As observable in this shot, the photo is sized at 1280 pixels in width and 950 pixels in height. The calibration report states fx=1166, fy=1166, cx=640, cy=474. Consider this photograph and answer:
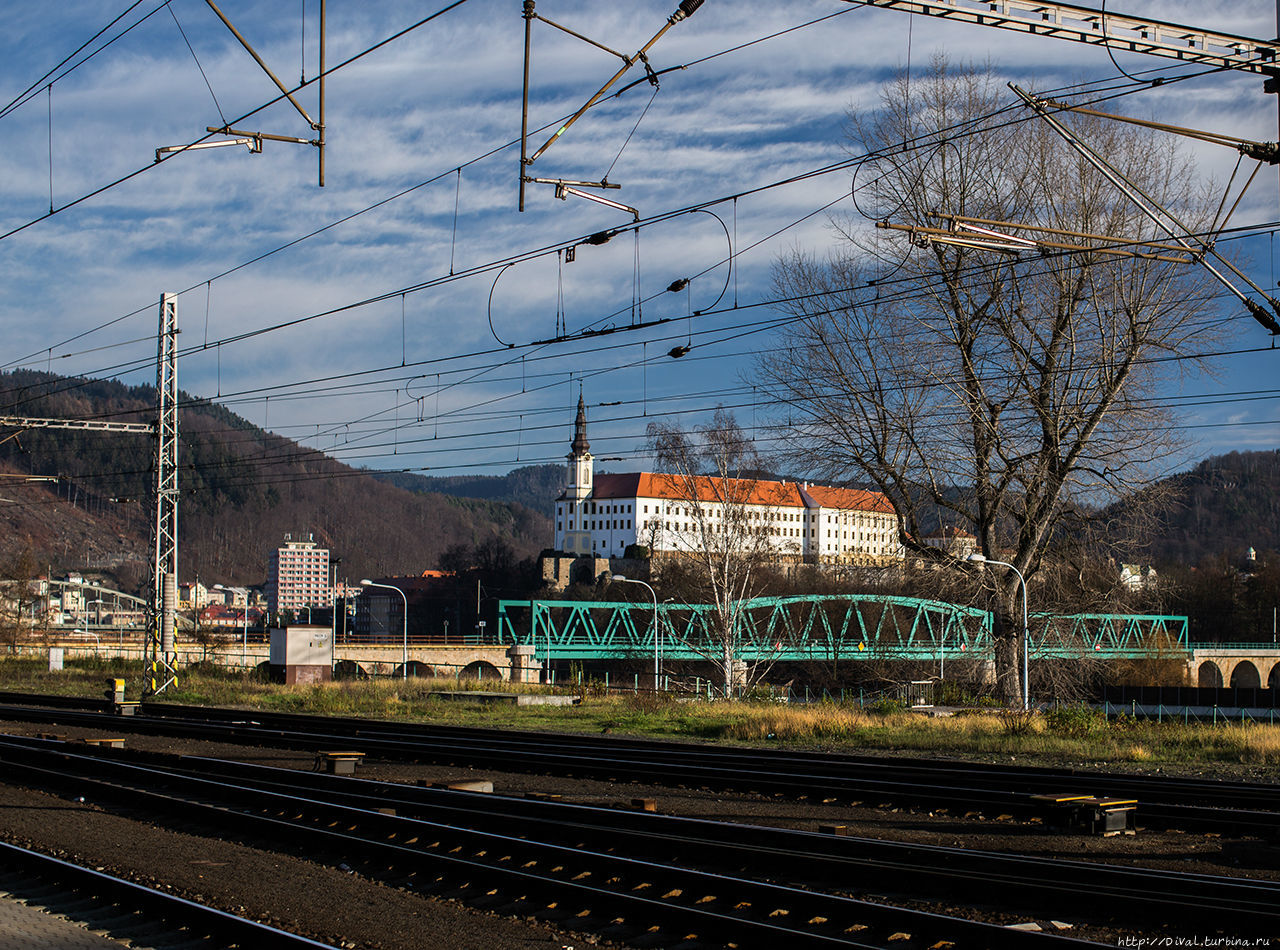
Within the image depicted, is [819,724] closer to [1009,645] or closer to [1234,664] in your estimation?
[1009,645]

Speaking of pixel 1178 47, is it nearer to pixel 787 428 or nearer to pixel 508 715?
pixel 787 428

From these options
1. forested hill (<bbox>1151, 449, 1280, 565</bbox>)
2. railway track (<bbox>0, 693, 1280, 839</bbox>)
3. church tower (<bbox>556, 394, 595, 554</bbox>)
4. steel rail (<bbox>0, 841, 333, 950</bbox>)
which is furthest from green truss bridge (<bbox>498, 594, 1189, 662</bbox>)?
church tower (<bbox>556, 394, 595, 554</bbox>)

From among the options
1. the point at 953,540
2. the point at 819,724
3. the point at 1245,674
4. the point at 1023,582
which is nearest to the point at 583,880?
the point at 819,724

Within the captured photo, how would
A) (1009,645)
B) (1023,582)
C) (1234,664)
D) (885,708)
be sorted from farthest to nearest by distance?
(1234,664) → (1009,645) → (885,708) → (1023,582)

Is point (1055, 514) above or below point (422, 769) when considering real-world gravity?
above

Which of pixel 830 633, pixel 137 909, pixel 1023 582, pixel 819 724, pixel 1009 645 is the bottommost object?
pixel 830 633

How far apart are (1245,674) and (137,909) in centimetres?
11025

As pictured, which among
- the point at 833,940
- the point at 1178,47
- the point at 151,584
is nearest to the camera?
the point at 833,940

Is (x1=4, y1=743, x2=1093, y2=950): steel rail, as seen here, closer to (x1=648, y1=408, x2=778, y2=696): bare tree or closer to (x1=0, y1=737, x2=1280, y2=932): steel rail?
(x1=0, y1=737, x2=1280, y2=932): steel rail

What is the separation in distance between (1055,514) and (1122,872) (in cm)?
2235

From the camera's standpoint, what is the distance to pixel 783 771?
1823 cm

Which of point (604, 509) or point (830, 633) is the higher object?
point (604, 509)

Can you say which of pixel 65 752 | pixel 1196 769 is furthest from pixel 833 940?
pixel 65 752

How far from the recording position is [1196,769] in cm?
1916
